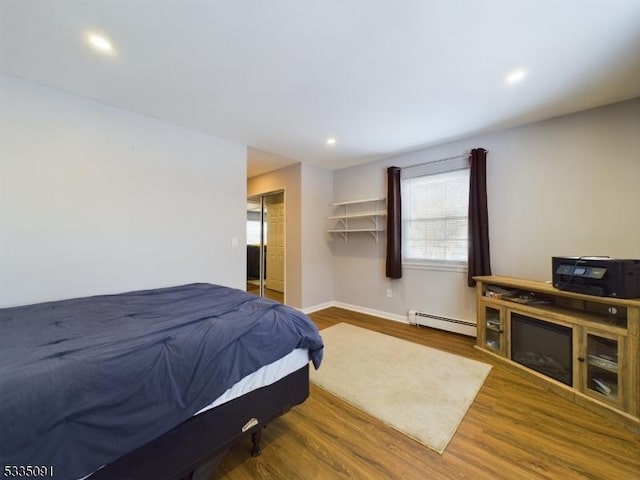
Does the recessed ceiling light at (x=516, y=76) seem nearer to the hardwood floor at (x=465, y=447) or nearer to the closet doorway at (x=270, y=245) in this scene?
the hardwood floor at (x=465, y=447)

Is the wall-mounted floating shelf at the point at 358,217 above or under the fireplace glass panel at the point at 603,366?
above

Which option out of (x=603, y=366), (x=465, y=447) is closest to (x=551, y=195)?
(x=603, y=366)

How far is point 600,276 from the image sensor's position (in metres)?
1.88

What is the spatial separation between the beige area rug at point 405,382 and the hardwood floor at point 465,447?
84mm

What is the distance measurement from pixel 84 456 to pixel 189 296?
1.32 metres

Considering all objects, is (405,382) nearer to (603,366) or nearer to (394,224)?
(603,366)

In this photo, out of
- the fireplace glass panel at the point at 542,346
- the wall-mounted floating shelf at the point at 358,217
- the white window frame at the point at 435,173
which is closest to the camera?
the fireplace glass panel at the point at 542,346

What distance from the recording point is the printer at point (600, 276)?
1.80 metres

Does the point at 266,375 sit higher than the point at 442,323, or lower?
higher

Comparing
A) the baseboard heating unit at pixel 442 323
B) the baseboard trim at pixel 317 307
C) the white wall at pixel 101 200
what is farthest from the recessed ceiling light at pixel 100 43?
the baseboard heating unit at pixel 442 323

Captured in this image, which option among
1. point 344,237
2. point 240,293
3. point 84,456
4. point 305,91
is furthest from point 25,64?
point 344,237

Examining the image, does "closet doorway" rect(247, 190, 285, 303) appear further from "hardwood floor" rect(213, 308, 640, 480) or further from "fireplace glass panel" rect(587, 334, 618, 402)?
"fireplace glass panel" rect(587, 334, 618, 402)

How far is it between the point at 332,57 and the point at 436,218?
8.32ft

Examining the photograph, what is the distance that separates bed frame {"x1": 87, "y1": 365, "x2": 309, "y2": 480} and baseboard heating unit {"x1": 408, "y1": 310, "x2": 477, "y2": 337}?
8.29 ft
